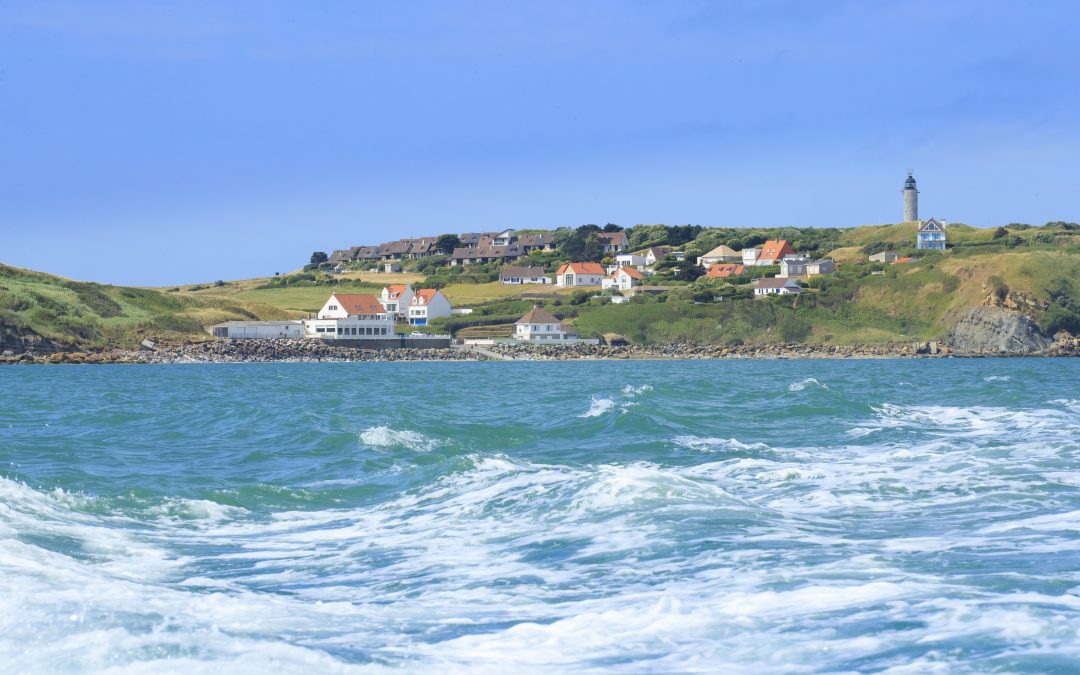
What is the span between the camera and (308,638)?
9.12 m

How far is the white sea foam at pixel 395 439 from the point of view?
2284 centimetres

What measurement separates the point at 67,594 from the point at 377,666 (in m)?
3.59

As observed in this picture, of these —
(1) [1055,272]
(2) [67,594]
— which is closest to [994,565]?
(2) [67,594]

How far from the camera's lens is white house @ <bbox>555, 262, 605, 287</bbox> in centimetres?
15300

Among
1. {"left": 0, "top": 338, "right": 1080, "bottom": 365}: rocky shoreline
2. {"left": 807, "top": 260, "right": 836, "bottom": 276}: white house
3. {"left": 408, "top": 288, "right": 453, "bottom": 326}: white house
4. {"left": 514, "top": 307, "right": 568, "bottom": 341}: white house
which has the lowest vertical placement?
{"left": 0, "top": 338, "right": 1080, "bottom": 365}: rocky shoreline

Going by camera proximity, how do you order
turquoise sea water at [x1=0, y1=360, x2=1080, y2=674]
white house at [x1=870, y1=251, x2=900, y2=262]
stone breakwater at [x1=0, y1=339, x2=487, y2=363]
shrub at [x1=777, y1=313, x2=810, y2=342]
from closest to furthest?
turquoise sea water at [x1=0, y1=360, x2=1080, y2=674], stone breakwater at [x1=0, y1=339, x2=487, y2=363], shrub at [x1=777, y1=313, x2=810, y2=342], white house at [x1=870, y1=251, x2=900, y2=262]

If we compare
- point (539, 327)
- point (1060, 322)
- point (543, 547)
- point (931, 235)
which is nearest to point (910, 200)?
point (931, 235)

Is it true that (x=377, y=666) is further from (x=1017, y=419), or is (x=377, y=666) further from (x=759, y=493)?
(x=1017, y=419)

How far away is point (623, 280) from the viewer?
14238 cm

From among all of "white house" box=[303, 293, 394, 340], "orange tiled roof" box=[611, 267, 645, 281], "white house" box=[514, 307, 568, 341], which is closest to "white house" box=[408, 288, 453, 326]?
"white house" box=[303, 293, 394, 340]

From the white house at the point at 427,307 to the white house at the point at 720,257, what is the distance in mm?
45213

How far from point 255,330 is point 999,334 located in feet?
231

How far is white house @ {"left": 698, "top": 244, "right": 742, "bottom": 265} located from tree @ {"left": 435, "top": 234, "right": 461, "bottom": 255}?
49332 mm

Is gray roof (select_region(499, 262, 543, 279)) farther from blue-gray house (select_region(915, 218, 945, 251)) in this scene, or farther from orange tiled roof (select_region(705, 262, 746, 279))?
blue-gray house (select_region(915, 218, 945, 251))
